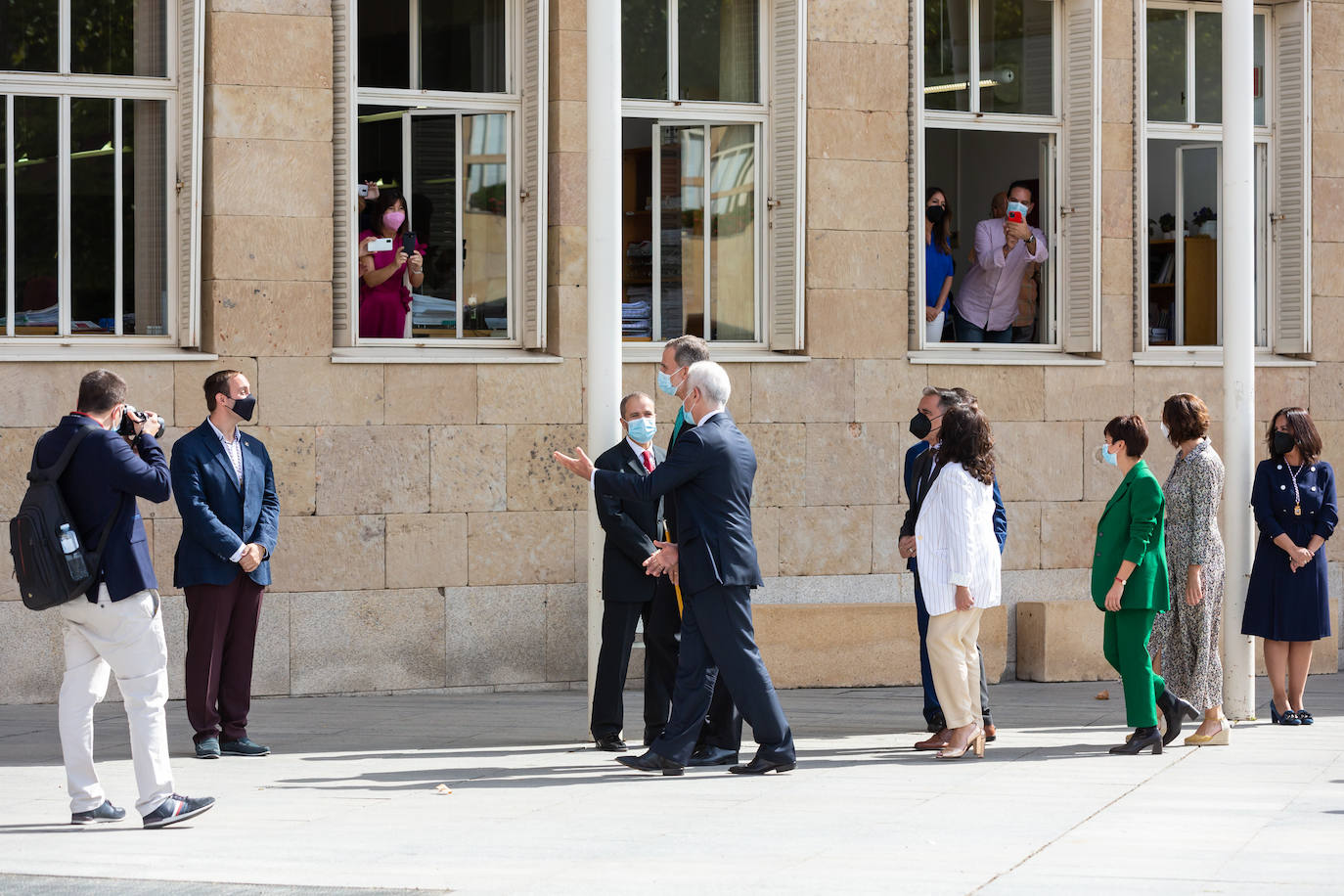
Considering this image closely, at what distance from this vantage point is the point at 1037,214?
45.4 ft

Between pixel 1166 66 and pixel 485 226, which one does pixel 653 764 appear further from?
pixel 1166 66

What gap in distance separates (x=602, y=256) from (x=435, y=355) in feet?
9.41

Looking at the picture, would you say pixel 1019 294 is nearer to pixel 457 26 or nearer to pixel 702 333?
pixel 702 333

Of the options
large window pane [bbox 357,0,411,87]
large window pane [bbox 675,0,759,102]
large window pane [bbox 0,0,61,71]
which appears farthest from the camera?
large window pane [bbox 675,0,759,102]

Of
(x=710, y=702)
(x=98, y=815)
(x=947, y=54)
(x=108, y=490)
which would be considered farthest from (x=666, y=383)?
(x=947, y=54)

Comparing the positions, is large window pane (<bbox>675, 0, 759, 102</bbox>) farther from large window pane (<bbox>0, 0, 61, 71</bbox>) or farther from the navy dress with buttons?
the navy dress with buttons

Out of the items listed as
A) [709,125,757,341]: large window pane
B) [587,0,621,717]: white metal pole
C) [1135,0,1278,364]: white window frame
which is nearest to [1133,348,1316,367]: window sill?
[1135,0,1278,364]: white window frame

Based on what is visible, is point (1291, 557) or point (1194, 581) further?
point (1291, 557)

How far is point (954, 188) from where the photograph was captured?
44.9 feet

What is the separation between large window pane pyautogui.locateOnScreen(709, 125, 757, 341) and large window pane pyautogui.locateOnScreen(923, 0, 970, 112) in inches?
60.9

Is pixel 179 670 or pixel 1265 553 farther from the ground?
pixel 1265 553

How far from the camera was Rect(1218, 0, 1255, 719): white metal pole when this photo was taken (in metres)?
10.2

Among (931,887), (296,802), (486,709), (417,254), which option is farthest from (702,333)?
(931,887)

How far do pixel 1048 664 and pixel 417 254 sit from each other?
529 cm
